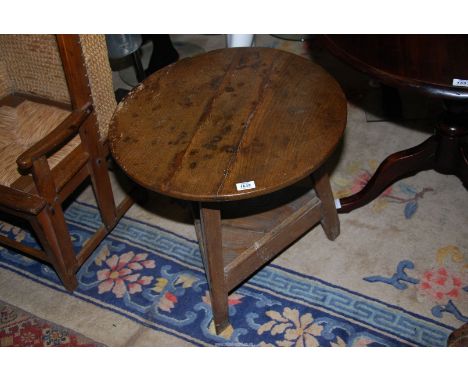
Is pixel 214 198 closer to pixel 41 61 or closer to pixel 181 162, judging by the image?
pixel 181 162

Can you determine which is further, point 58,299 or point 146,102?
point 58,299

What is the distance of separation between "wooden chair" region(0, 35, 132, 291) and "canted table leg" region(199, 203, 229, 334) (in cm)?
54

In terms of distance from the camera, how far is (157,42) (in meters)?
3.09

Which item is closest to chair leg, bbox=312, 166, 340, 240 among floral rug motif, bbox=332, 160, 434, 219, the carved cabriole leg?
the carved cabriole leg

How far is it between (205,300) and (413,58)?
1150mm

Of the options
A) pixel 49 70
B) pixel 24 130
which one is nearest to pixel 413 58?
→ pixel 49 70

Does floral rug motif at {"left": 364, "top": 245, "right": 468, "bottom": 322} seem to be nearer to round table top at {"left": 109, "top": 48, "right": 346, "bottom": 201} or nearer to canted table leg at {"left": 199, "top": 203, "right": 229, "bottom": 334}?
canted table leg at {"left": 199, "top": 203, "right": 229, "bottom": 334}

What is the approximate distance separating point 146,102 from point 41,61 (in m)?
0.51

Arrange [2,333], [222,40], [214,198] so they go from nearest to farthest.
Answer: [214,198] → [2,333] → [222,40]

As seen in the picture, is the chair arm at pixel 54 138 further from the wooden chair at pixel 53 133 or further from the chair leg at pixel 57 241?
the chair leg at pixel 57 241

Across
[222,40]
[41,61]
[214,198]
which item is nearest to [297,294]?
[214,198]

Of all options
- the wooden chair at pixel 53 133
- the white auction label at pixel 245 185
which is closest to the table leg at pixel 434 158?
the white auction label at pixel 245 185

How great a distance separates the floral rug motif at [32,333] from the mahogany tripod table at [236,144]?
0.55m

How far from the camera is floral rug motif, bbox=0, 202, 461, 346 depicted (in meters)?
1.99
